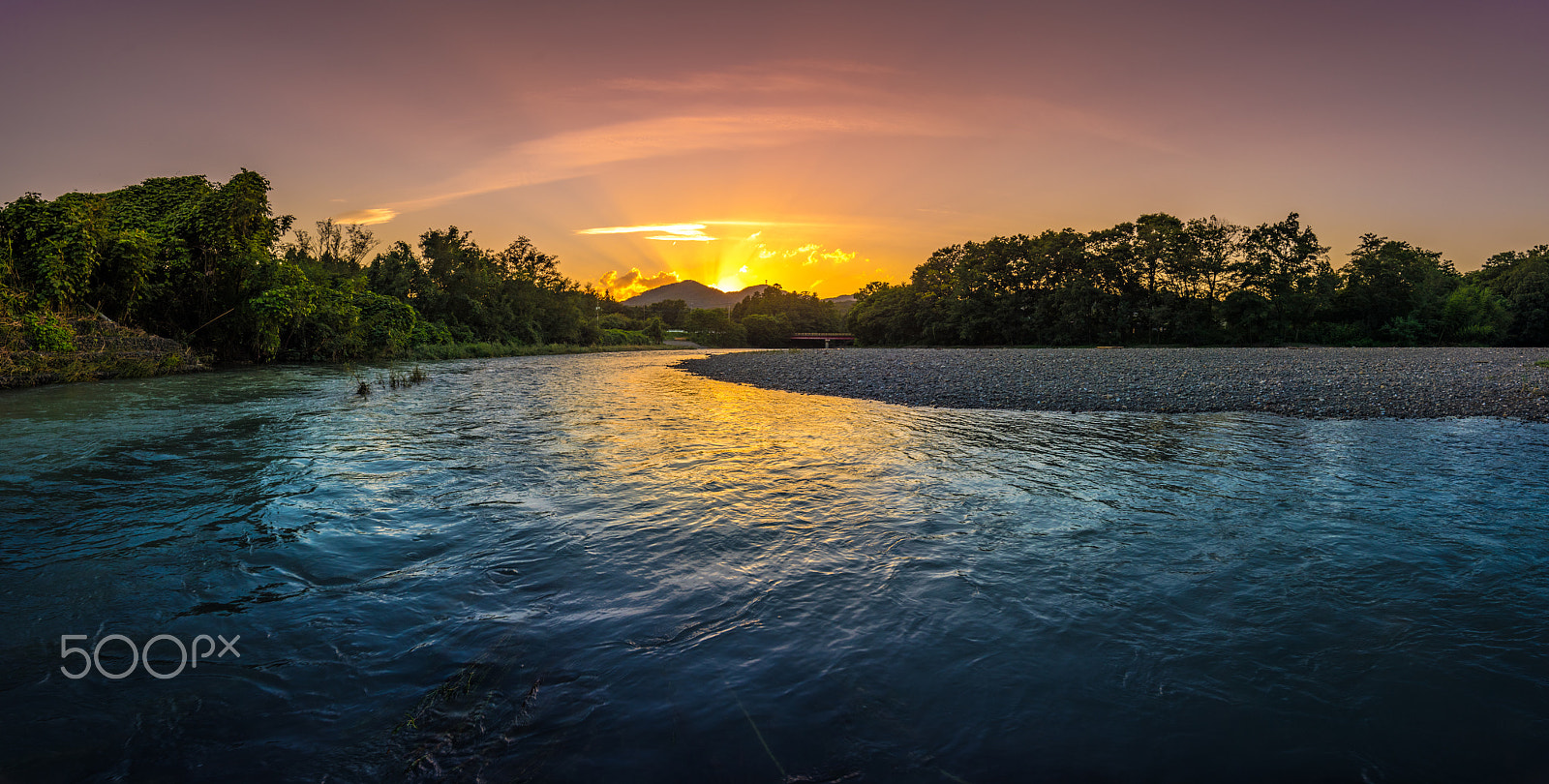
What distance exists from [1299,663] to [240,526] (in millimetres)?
8864

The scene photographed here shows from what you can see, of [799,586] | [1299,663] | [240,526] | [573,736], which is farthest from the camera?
[240,526]

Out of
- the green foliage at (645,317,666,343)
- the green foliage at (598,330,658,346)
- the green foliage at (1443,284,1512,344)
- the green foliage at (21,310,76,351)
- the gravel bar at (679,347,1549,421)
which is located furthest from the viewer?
the green foliage at (645,317,666,343)

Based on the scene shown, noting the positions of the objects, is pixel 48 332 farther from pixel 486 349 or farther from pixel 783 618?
pixel 486 349

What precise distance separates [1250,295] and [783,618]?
2818 inches

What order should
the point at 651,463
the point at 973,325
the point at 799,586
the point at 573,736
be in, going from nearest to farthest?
the point at 573,736
the point at 799,586
the point at 651,463
the point at 973,325

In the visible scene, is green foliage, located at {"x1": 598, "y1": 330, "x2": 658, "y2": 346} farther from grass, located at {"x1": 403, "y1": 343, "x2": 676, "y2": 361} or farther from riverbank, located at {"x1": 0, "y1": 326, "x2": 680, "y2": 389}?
riverbank, located at {"x1": 0, "y1": 326, "x2": 680, "y2": 389}

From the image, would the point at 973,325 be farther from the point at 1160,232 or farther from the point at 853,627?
the point at 853,627

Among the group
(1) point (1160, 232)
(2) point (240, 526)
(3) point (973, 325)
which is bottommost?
(2) point (240, 526)

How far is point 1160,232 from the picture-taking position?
62.0 metres

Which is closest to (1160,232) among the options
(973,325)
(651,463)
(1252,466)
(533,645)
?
(973,325)

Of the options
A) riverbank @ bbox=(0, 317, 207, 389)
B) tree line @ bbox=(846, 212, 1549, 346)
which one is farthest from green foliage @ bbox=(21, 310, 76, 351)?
tree line @ bbox=(846, 212, 1549, 346)

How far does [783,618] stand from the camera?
4.29 m

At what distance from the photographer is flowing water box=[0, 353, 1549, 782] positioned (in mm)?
2895

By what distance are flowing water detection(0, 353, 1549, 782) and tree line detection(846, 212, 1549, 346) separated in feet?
197
